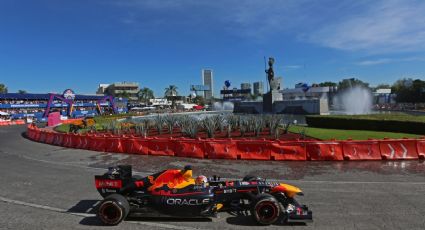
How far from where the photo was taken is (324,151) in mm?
14336

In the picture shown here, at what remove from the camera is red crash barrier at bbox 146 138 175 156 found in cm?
1639

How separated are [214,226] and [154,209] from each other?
49.7 inches

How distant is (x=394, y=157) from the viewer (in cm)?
1420

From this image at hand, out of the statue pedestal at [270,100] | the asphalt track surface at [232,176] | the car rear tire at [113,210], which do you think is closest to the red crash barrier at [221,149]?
the asphalt track surface at [232,176]

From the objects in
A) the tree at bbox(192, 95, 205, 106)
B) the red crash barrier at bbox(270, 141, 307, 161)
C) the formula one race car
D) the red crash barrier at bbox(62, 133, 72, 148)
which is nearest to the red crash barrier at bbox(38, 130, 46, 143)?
the red crash barrier at bbox(62, 133, 72, 148)

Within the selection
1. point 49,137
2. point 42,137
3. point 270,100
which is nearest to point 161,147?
point 49,137

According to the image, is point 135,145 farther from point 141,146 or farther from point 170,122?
point 170,122

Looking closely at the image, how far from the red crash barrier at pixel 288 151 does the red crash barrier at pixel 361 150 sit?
172 centimetres

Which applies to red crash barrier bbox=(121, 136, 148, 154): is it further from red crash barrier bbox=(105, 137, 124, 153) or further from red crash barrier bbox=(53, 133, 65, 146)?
red crash barrier bbox=(53, 133, 65, 146)

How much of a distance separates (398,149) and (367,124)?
11425 millimetres

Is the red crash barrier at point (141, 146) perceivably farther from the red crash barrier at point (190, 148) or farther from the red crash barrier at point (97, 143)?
the red crash barrier at point (97, 143)

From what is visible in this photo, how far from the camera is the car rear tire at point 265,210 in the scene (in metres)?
6.60

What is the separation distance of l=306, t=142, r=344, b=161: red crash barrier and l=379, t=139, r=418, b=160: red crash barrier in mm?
1800

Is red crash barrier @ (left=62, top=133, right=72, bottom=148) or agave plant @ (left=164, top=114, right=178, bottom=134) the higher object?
agave plant @ (left=164, top=114, right=178, bottom=134)
